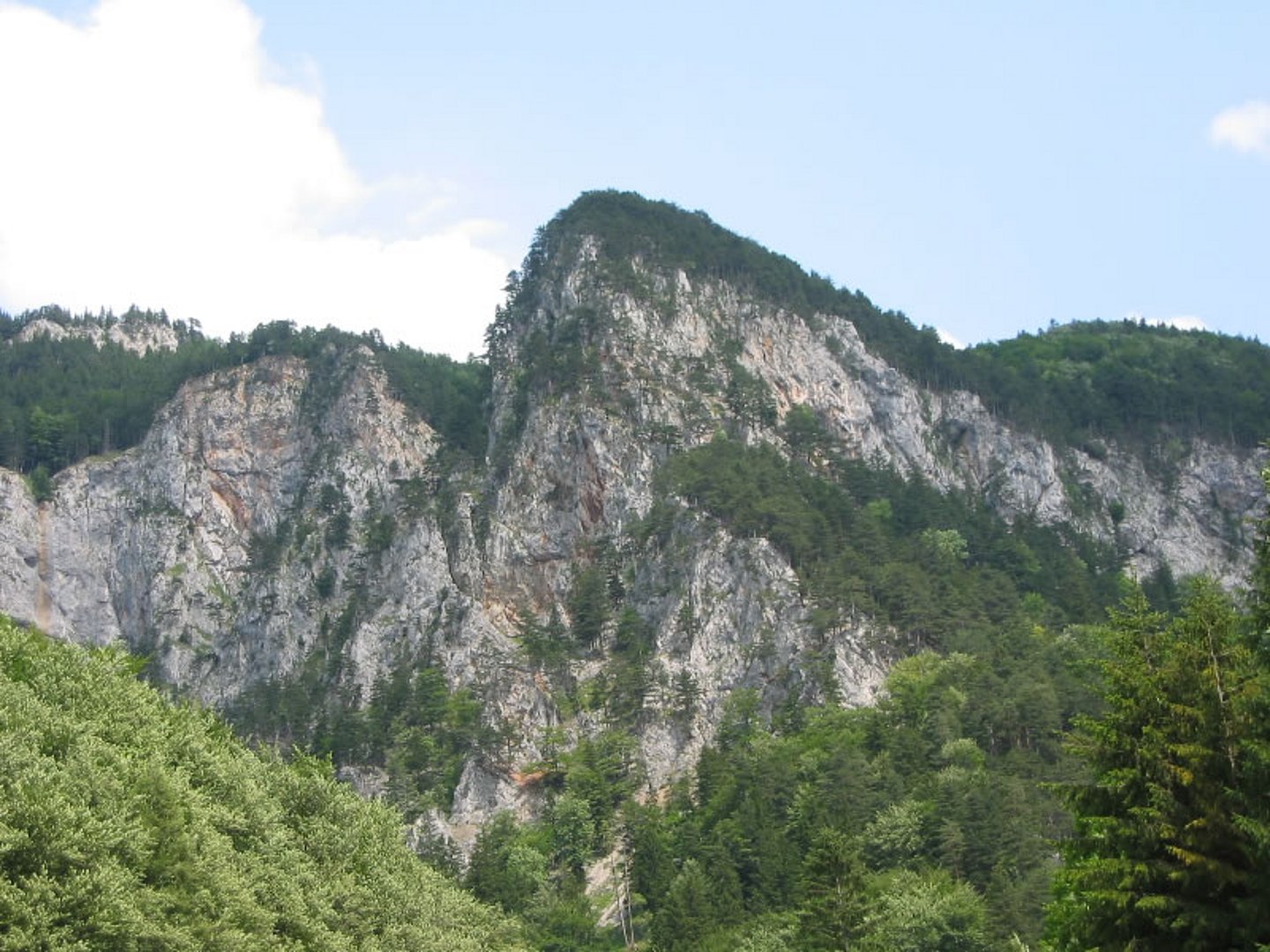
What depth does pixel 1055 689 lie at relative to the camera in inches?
4151

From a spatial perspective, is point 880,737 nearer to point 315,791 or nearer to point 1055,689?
point 1055,689

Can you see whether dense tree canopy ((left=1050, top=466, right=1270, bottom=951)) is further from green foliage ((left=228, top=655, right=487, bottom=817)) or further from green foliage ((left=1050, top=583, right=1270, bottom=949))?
green foliage ((left=228, top=655, right=487, bottom=817))

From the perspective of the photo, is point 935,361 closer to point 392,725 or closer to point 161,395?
point 392,725

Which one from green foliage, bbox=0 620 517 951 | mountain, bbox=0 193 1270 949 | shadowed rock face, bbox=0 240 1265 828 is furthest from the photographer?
shadowed rock face, bbox=0 240 1265 828

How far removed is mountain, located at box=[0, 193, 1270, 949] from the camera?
125m

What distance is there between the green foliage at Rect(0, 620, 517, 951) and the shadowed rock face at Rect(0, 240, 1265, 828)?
216 feet

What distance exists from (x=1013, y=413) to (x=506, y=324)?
59926mm

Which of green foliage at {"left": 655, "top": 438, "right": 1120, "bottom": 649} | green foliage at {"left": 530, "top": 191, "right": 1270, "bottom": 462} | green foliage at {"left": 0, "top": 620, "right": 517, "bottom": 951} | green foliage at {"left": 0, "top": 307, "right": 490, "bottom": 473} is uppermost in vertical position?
green foliage at {"left": 530, "top": 191, "right": 1270, "bottom": 462}

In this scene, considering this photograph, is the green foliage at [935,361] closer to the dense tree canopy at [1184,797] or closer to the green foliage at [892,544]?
the green foliage at [892,544]

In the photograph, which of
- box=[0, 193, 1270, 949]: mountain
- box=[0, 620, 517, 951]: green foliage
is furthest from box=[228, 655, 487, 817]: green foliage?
box=[0, 620, 517, 951]: green foliage

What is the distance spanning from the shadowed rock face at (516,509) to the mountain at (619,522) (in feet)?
1.18

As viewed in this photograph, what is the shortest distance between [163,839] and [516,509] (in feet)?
354

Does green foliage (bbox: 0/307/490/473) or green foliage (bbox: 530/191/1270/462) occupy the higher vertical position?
green foliage (bbox: 530/191/1270/462)

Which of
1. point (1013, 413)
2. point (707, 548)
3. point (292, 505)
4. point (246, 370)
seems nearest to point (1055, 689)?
point (707, 548)
